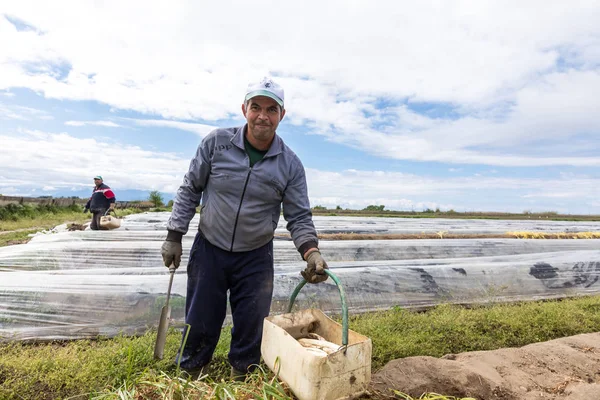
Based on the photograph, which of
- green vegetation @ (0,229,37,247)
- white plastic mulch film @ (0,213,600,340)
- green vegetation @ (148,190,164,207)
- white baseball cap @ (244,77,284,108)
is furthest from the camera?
green vegetation @ (148,190,164,207)

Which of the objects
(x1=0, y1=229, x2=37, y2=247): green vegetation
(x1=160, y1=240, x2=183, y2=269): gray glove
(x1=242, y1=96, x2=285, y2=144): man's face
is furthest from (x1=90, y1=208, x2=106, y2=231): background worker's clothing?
(x1=242, y1=96, x2=285, y2=144): man's face

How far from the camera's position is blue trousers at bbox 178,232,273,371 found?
7.82 ft

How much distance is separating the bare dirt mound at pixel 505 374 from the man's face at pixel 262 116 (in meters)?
1.54

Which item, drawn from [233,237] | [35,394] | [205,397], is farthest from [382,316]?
[35,394]

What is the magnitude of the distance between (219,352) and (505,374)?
1996mm

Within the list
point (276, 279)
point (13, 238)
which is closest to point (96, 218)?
point (13, 238)

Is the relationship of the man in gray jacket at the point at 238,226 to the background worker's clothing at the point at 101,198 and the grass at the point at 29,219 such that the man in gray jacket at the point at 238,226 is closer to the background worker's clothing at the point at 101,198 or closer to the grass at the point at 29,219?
the background worker's clothing at the point at 101,198

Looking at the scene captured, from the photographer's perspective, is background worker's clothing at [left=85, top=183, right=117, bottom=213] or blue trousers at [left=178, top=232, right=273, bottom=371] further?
background worker's clothing at [left=85, top=183, right=117, bottom=213]

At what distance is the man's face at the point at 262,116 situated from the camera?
2221mm

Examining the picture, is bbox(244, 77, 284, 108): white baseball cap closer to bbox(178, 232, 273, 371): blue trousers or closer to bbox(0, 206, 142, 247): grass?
bbox(178, 232, 273, 371): blue trousers

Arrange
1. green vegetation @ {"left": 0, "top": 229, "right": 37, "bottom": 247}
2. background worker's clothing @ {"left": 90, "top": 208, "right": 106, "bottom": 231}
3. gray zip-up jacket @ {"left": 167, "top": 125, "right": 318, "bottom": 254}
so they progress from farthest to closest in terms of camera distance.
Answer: background worker's clothing @ {"left": 90, "top": 208, "right": 106, "bottom": 231} < green vegetation @ {"left": 0, "top": 229, "right": 37, "bottom": 247} < gray zip-up jacket @ {"left": 167, "top": 125, "right": 318, "bottom": 254}

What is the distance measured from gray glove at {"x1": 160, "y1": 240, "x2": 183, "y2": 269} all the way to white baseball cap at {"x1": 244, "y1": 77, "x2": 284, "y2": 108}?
98cm

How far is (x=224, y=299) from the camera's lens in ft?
8.05

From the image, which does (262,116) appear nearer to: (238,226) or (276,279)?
(238,226)
